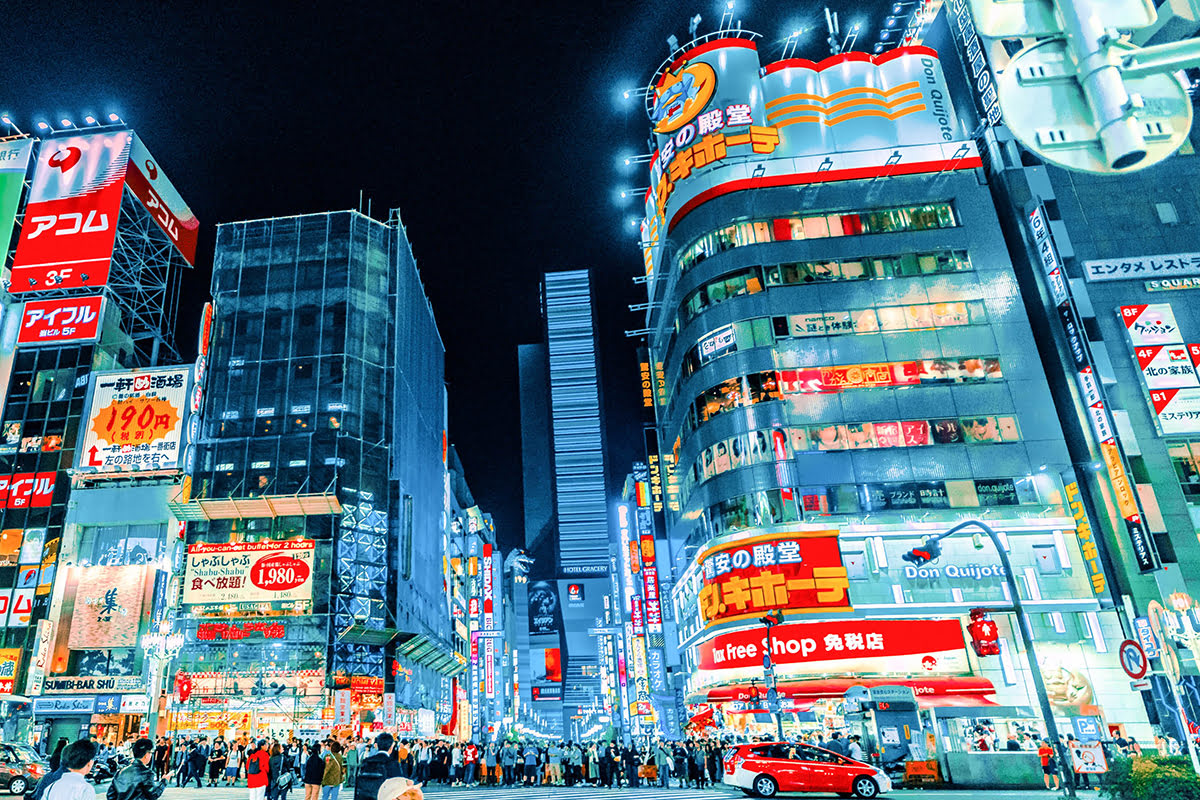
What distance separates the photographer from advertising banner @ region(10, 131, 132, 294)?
56438 millimetres

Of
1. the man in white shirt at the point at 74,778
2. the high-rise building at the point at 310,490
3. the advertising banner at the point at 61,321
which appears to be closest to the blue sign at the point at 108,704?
the high-rise building at the point at 310,490

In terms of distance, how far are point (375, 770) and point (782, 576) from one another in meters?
32.9

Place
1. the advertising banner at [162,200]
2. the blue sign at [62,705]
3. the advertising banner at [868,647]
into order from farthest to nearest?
1. the advertising banner at [162,200]
2. the blue sign at [62,705]
3. the advertising banner at [868,647]

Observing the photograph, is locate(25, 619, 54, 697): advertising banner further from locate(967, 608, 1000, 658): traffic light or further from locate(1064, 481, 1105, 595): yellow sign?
locate(1064, 481, 1105, 595): yellow sign

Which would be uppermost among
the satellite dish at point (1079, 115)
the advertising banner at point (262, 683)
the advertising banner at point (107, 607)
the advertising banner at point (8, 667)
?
the advertising banner at point (107, 607)

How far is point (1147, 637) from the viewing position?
35.7m

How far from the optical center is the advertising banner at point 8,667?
48750 mm

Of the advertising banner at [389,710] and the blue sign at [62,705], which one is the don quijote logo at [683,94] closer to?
the advertising banner at [389,710]

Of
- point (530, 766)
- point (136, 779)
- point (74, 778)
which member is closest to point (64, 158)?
point (530, 766)

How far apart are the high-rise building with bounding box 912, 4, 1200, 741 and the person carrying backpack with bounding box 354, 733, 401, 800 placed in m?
36.0

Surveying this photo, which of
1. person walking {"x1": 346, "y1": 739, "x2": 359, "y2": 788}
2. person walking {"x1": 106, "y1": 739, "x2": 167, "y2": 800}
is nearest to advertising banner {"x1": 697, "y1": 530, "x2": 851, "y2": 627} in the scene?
person walking {"x1": 346, "y1": 739, "x2": 359, "y2": 788}

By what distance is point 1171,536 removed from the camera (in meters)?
38.2

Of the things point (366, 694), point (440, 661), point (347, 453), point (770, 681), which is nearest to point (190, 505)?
point (347, 453)

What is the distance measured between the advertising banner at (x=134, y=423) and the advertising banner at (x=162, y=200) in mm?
15741
